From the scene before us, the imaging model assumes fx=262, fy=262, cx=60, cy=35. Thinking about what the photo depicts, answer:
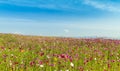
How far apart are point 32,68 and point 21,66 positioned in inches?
16.7

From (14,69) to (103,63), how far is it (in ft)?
14.6

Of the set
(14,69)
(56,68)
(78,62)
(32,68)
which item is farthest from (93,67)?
(14,69)

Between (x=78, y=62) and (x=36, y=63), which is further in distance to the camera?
(x=78, y=62)

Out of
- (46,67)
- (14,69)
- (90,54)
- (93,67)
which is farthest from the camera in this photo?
(90,54)

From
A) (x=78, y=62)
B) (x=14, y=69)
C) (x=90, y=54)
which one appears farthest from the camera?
(x=90, y=54)

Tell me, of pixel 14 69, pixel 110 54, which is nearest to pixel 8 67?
pixel 14 69

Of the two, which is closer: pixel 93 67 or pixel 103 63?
pixel 93 67

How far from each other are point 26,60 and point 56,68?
2.15 metres

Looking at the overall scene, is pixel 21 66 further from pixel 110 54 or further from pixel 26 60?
pixel 110 54

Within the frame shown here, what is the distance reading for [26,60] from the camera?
459 inches

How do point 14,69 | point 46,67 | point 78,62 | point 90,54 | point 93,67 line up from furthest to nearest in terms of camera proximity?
point 90,54 < point 78,62 < point 93,67 < point 46,67 < point 14,69

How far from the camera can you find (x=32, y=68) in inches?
388

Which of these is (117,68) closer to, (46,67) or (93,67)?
(93,67)

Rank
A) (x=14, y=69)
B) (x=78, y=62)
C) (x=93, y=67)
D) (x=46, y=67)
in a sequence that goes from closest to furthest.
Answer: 1. (x=14, y=69)
2. (x=46, y=67)
3. (x=93, y=67)
4. (x=78, y=62)
